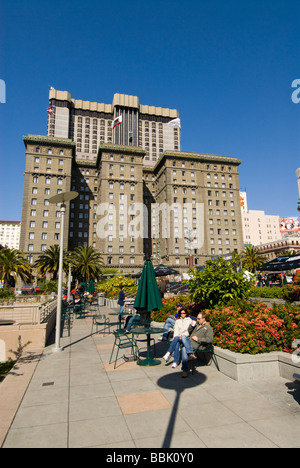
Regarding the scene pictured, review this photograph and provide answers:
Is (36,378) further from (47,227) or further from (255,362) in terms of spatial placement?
(47,227)

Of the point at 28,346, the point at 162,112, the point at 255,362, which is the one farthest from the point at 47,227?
the point at 162,112

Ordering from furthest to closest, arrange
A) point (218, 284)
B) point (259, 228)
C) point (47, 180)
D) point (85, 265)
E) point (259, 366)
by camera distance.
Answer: point (259, 228) → point (47, 180) → point (85, 265) → point (218, 284) → point (259, 366)

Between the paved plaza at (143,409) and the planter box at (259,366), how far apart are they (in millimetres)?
175

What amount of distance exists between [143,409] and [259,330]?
344cm

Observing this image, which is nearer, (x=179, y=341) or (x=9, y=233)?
(x=179, y=341)

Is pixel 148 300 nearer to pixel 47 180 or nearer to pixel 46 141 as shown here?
pixel 47 180

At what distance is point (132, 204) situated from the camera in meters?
75.6

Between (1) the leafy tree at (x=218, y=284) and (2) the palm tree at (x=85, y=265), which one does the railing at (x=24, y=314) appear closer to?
(1) the leafy tree at (x=218, y=284)

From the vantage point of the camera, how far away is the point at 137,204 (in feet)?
249

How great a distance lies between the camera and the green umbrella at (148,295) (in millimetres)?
8016

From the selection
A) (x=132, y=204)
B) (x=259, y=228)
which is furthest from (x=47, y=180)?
(x=259, y=228)

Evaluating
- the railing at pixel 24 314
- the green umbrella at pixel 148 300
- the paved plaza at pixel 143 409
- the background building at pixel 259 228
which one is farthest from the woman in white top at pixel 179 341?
the background building at pixel 259 228

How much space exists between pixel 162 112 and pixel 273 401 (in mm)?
138423

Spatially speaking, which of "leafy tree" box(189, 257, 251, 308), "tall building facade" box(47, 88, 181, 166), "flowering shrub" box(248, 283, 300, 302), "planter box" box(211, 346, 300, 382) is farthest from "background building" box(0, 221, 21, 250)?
"planter box" box(211, 346, 300, 382)
